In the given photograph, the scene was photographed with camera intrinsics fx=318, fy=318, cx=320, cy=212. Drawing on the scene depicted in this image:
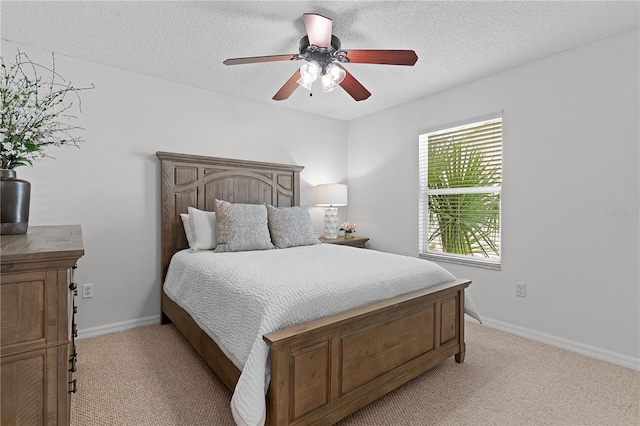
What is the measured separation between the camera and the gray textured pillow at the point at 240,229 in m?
→ 2.79

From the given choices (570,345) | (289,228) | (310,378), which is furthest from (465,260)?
(310,378)

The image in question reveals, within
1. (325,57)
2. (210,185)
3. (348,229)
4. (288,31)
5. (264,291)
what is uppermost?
(288,31)

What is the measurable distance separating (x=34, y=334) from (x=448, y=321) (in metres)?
2.22

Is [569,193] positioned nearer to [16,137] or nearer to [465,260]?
[465,260]

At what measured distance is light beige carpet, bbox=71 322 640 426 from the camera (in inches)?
68.0

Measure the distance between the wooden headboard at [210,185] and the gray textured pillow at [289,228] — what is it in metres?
0.52

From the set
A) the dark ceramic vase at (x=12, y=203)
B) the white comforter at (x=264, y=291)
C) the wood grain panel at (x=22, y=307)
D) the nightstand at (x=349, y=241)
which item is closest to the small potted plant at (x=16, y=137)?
the dark ceramic vase at (x=12, y=203)

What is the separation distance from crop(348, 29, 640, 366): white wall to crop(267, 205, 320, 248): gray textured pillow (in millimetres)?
1642

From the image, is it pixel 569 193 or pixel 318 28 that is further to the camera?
pixel 569 193

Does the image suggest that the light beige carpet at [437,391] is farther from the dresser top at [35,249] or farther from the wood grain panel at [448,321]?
the dresser top at [35,249]

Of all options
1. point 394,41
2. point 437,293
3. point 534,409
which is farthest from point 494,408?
point 394,41

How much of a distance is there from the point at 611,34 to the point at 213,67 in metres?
3.17

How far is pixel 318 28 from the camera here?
1.95 m

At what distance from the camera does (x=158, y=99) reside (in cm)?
314
